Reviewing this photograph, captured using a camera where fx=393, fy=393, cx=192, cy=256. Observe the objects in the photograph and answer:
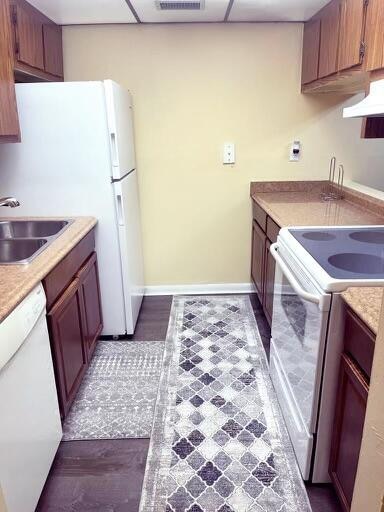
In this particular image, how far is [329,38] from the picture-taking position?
2340mm

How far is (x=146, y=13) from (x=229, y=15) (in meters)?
0.56

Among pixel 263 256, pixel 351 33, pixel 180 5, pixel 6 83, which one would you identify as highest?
pixel 180 5

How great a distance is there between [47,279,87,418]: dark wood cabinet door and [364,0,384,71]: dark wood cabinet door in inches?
69.6

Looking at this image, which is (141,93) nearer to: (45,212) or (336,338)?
(45,212)

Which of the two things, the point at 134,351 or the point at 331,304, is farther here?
the point at 134,351

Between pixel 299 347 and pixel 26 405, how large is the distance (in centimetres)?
108

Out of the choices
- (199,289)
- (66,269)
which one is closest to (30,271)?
(66,269)

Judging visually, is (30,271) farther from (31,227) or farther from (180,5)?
(180,5)

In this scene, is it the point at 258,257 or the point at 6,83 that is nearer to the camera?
the point at 6,83

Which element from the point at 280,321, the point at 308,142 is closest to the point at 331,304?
the point at 280,321

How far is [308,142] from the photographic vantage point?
10.1 ft

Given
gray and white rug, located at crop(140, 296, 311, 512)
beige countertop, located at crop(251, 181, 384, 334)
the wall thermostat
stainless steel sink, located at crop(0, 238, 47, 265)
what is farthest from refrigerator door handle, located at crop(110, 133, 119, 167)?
the wall thermostat

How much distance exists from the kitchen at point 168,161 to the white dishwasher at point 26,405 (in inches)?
3.1

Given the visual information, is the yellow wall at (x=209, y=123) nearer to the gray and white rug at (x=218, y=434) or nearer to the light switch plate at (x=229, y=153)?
the light switch plate at (x=229, y=153)
